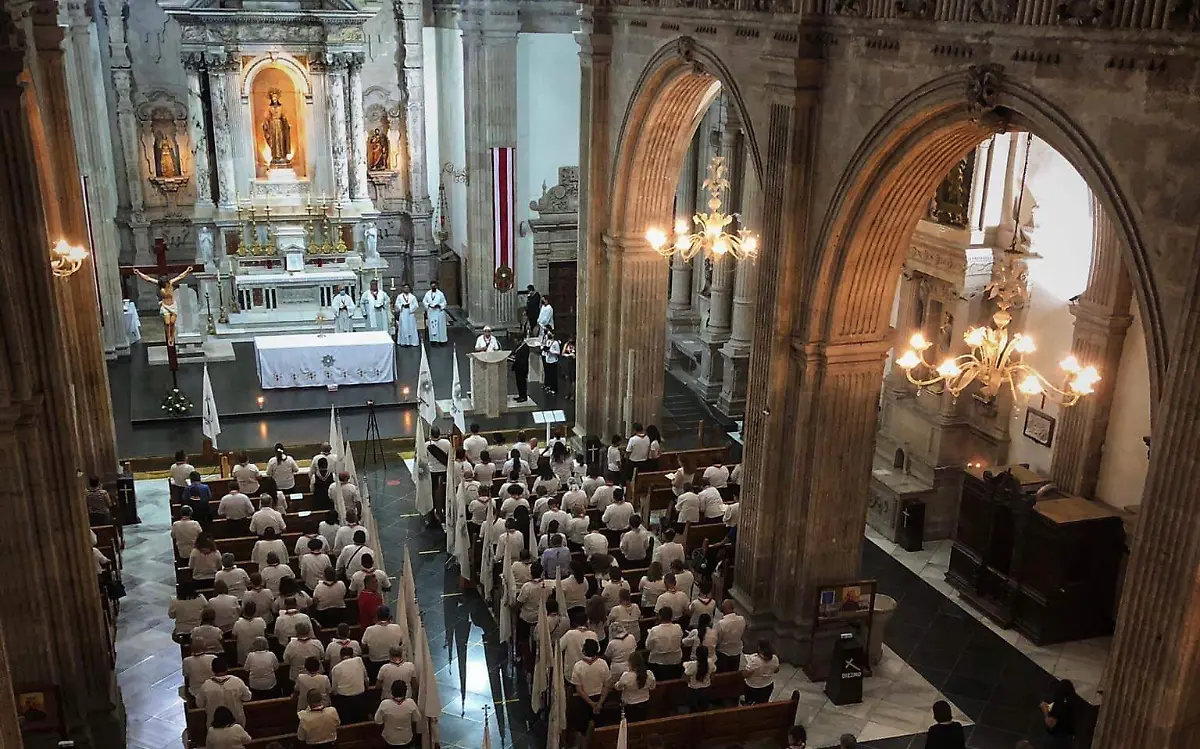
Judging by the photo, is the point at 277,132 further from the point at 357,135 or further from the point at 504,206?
the point at 504,206

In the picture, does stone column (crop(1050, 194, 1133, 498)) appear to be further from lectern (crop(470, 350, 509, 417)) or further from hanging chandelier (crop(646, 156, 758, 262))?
lectern (crop(470, 350, 509, 417))

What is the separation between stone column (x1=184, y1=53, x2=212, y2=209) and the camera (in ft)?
76.0

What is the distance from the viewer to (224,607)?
430 inches

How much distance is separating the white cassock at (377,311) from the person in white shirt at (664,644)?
13.8 metres

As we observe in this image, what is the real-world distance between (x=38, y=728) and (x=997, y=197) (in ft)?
40.3

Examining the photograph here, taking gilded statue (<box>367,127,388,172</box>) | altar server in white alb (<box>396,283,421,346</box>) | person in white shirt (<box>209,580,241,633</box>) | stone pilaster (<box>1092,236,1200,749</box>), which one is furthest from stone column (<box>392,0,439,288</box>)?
stone pilaster (<box>1092,236,1200,749</box>)

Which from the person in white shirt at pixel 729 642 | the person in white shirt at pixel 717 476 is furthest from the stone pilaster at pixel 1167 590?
the person in white shirt at pixel 717 476

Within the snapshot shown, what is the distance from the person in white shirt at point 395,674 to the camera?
385 inches

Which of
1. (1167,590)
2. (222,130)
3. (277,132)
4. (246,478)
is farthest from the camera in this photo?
(277,132)

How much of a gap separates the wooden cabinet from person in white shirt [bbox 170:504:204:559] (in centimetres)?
949

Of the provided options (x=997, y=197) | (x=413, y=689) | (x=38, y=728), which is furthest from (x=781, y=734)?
(x=997, y=197)

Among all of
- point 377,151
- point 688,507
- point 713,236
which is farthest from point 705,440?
point 377,151

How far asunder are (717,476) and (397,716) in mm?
6394

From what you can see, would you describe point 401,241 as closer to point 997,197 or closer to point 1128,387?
point 997,197
